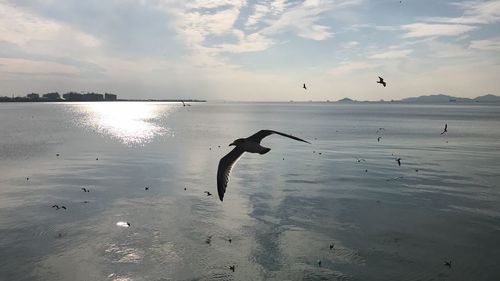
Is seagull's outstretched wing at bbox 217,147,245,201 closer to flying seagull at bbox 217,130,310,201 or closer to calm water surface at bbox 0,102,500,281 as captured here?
flying seagull at bbox 217,130,310,201

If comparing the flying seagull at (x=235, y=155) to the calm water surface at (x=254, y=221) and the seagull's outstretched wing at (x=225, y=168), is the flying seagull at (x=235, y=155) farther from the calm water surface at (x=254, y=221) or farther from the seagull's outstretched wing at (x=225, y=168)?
the calm water surface at (x=254, y=221)

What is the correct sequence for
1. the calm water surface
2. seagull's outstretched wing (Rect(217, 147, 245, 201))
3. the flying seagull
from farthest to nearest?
the calm water surface < seagull's outstretched wing (Rect(217, 147, 245, 201)) < the flying seagull

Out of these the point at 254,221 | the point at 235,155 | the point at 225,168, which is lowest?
the point at 254,221

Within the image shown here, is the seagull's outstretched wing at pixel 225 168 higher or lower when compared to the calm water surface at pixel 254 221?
higher

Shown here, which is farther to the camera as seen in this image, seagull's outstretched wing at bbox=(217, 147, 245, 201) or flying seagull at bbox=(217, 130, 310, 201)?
seagull's outstretched wing at bbox=(217, 147, 245, 201)

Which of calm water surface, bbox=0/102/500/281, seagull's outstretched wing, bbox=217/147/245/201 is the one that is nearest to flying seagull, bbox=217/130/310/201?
seagull's outstretched wing, bbox=217/147/245/201

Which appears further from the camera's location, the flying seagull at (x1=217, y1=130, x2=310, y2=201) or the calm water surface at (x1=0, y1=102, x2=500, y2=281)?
the calm water surface at (x1=0, y1=102, x2=500, y2=281)

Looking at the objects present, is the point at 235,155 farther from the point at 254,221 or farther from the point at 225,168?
the point at 254,221

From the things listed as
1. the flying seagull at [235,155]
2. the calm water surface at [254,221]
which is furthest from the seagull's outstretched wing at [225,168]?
the calm water surface at [254,221]

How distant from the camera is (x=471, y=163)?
42.2 metres

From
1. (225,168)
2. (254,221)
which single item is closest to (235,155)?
(225,168)

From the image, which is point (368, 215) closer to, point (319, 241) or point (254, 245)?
point (319, 241)

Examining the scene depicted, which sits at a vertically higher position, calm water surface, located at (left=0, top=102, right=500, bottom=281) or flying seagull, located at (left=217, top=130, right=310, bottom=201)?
flying seagull, located at (left=217, top=130, right=310, bottom=201)

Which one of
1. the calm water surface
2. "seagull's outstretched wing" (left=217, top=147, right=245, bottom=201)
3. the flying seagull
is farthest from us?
the calm water surface
